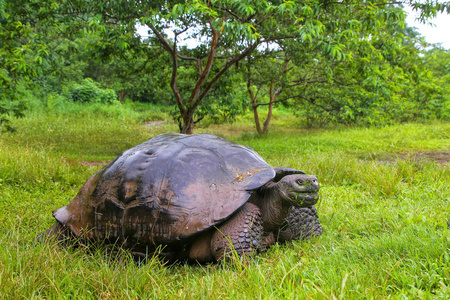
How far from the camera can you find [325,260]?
182 cm

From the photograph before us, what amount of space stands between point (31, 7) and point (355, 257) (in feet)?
21.5

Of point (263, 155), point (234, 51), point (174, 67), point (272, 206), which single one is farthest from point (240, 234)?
point (234, 51)

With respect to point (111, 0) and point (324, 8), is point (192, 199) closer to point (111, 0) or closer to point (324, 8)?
point (111, 0)

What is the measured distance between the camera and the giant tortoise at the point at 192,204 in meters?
2.15

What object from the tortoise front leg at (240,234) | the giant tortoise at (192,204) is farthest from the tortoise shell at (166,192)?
the tortoise front leg at (240,234)

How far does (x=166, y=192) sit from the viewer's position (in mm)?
2252

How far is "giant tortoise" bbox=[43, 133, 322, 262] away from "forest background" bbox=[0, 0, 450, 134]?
2.49m

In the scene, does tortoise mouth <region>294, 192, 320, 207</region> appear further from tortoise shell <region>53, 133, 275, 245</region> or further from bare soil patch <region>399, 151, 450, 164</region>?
bare soil patch <region>399, 151, 450, 164</region>

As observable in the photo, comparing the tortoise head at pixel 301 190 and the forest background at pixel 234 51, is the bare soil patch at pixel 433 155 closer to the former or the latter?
the forest background at pixel 234 51

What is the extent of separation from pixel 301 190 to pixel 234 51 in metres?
6.37

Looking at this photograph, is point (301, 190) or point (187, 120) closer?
point (301, 190)

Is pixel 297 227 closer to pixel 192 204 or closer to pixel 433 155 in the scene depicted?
pixel 192 204

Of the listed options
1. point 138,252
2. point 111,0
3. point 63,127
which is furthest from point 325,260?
point 63,127

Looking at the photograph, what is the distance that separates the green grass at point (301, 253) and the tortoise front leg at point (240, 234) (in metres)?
0.09
